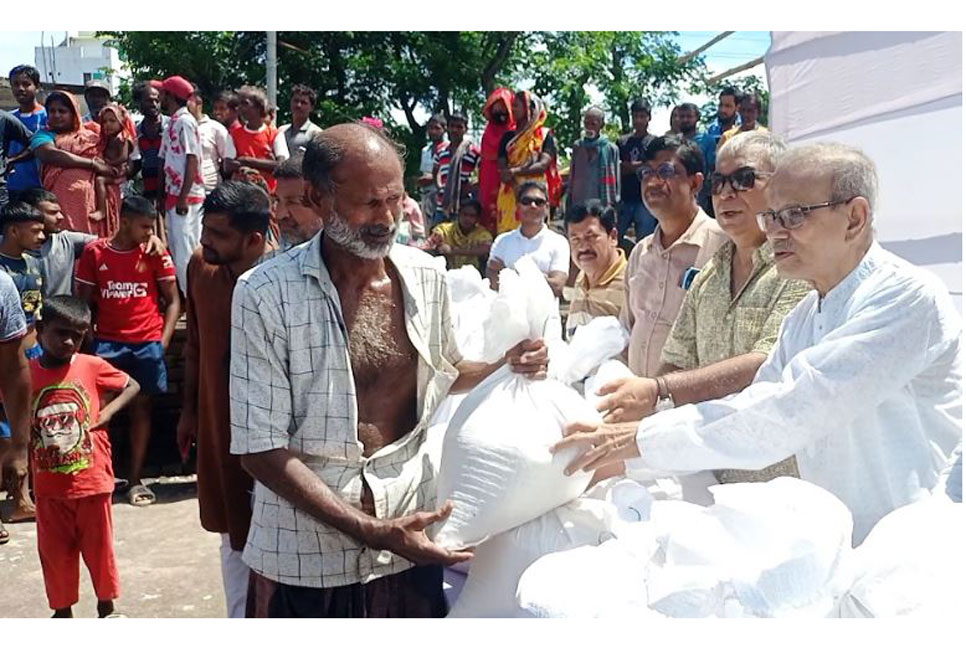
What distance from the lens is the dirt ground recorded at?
164 inches

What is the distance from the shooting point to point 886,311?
1771 millimetres

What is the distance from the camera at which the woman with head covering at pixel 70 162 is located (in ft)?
22.5

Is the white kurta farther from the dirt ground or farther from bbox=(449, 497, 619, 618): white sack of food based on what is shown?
the dirt ground

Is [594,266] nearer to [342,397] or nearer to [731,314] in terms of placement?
[731,314]

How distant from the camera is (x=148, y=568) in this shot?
4.60 m

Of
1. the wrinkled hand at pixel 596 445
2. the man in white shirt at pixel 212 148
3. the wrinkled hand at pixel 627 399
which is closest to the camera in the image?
the wrinkled hand at pixel 596 445

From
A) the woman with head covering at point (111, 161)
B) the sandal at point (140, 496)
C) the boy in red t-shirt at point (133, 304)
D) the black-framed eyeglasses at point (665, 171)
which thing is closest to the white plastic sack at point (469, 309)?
the black-framed eyeglasses at point (665, 171)

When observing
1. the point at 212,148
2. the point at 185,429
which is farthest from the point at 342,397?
the point at 212,148

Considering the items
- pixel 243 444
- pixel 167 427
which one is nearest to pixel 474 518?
pixel 243 444

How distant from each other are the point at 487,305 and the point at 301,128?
5.67 metres

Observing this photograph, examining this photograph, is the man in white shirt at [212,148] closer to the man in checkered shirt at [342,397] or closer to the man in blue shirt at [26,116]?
the man in blue shirt at [26,116]

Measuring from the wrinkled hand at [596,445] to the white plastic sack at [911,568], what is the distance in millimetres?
560

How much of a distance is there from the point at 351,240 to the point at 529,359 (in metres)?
0.50

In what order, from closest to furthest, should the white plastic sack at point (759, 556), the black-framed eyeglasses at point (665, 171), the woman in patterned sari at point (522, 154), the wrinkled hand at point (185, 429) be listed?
the white plastic sack at point (759, 556) → the black-framed eyeglasses at point (665, 171) → the wrinkled hand at point (185, 429) → the woman in patterned sari at point (522, 154)
